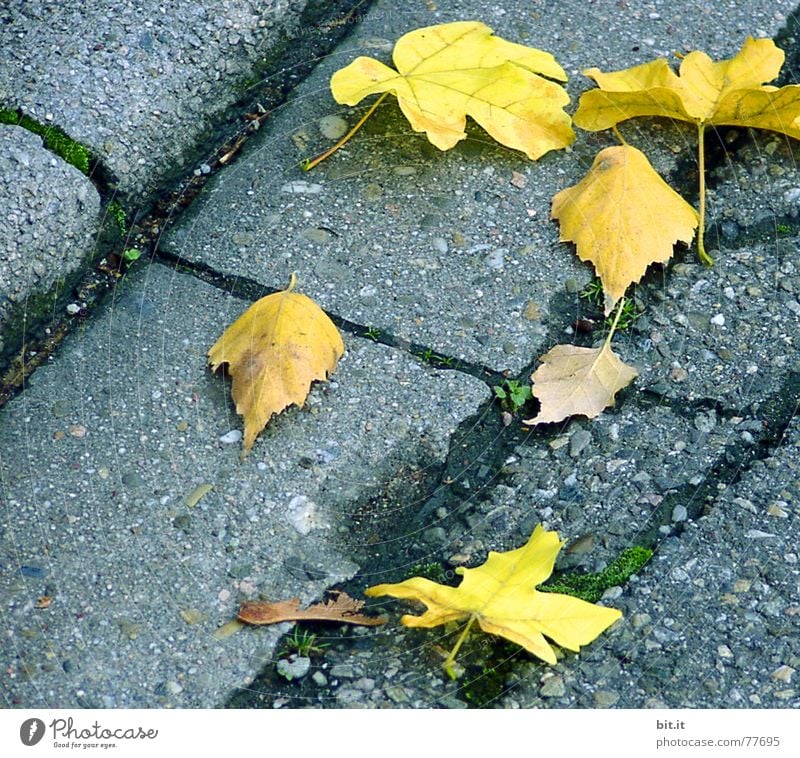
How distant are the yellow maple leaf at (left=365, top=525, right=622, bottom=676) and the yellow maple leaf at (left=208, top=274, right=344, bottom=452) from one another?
0.30 m

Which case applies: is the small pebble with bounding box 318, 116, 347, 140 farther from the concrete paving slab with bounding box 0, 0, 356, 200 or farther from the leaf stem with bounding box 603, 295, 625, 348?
the leaf stem with bounding box 603, 295, 625, 348

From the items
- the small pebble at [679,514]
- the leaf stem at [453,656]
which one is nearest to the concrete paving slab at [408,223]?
the small pebble at [679,514]

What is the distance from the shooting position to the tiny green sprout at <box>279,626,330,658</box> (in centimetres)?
→ 128

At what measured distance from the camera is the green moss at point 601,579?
132 centimetres

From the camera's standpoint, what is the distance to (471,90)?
5.76ft

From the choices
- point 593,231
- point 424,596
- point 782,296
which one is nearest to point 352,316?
point 593,231

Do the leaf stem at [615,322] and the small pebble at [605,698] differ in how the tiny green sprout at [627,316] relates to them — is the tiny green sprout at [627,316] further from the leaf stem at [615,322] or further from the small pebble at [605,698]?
the small pebble at [605,698]

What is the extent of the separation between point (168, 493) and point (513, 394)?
1.56 feet

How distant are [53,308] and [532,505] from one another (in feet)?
2.45

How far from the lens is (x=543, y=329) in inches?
62.8

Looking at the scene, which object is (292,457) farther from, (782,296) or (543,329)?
(782,296)

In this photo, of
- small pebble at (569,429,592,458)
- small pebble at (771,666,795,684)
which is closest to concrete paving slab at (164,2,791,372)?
small pebble at (569,429,592,458)

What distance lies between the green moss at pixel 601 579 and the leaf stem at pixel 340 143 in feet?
2.66

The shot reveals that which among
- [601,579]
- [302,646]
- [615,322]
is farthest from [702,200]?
[302,646]
